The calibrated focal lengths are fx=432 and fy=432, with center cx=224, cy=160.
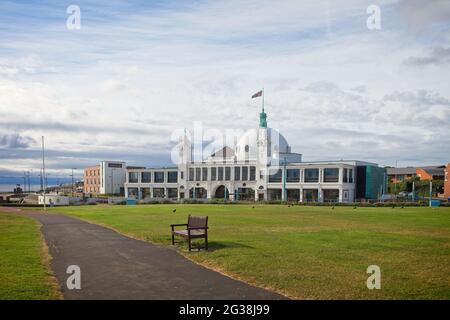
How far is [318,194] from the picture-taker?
83312 millimetres

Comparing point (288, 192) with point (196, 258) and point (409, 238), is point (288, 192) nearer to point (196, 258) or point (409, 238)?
point (409, 238)

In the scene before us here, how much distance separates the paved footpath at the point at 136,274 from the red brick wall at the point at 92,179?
109189 millimetres

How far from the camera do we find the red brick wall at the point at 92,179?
400ft

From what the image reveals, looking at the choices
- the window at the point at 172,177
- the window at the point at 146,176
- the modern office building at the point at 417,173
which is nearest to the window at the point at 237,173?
the window at the point at 172,177

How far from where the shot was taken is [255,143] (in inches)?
3720

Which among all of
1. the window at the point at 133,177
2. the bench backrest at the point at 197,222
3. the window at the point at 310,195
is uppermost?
the bench backrest at the point at 197,222

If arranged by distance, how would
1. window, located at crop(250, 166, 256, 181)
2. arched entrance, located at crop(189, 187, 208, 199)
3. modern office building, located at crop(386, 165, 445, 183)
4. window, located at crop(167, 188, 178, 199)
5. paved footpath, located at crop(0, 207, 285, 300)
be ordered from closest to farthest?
paved footpath, located at crop(0, 207, 285, 300), window, located at crop(250, 166, 256, 181), arched entrance, located at crop(189, 187, 208, 199), window, located at crop(167, 188, 178, 199), modern office building, located at crop(386, 165, 445, 183)

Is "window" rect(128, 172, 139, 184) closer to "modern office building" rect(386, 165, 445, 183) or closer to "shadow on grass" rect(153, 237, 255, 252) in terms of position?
"modern office building" rect(386, 165, 445, 183)

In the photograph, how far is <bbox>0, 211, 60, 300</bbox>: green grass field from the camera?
29.1 feet

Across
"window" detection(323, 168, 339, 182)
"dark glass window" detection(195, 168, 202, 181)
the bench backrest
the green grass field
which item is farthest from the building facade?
the bench backrest

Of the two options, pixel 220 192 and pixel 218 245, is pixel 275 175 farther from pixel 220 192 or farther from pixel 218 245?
pixel 218 245

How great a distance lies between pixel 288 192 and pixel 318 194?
758 cm

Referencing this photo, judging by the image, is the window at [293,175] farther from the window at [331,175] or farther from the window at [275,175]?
the window at [331,175]

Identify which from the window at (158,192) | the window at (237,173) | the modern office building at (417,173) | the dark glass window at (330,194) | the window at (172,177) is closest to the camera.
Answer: the dark glass window at (330,194)
